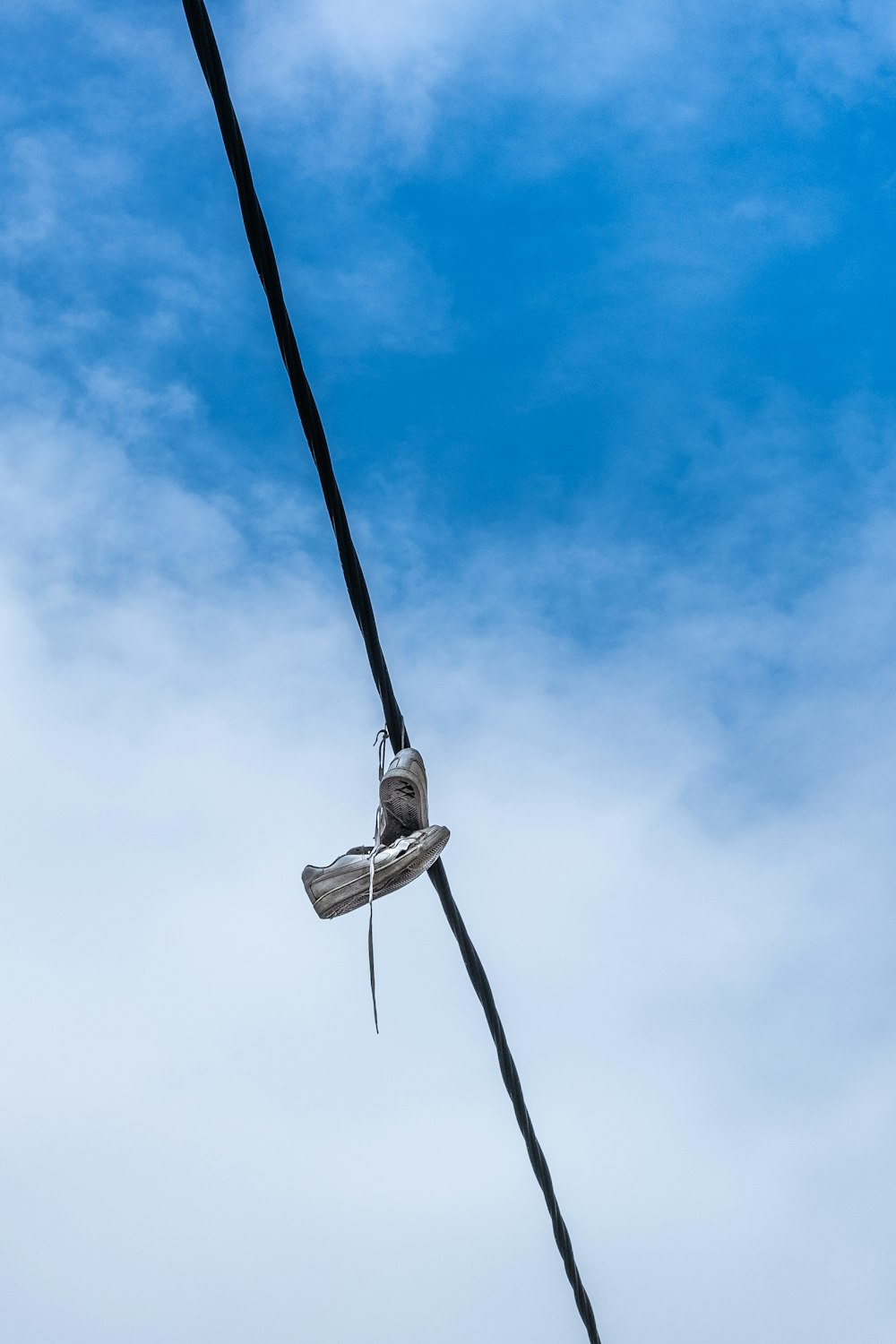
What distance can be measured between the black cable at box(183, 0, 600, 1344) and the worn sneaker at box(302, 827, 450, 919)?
0.20ft

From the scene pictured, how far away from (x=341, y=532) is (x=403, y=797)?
34.6 inches

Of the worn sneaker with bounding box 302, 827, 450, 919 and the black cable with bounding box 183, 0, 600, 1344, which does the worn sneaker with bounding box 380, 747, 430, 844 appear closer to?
the worn sneaker with bounding box 302, 827, 450, 919

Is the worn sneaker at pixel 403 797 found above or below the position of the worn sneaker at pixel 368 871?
above

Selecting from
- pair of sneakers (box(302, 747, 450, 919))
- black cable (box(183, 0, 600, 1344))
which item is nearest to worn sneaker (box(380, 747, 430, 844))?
pair of sneakers (box(302, 747, 450, 919))

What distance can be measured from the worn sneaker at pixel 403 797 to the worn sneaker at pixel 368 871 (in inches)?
1.2

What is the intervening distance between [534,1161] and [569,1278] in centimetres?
54

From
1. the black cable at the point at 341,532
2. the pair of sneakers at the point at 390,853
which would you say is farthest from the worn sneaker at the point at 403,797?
the black cable at the point at 341,532

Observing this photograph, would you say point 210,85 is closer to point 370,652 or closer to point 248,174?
point 248,174

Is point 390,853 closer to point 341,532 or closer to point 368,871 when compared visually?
point 368,871

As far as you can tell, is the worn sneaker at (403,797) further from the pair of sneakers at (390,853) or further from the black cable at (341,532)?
the black cable at (341,532)

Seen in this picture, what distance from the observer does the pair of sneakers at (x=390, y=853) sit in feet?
9.30

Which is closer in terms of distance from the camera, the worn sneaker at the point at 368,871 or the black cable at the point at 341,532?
the black cable at the point at 341,532

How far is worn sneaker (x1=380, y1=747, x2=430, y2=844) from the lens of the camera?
288 cm

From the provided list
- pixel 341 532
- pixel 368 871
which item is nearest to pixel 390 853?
pixel 368 871
